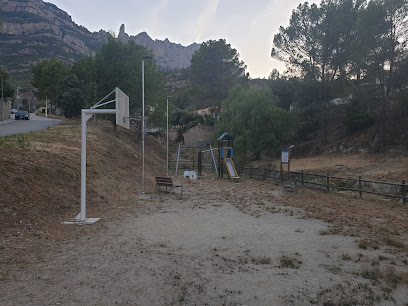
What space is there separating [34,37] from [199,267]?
493 feet

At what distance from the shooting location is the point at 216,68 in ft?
176

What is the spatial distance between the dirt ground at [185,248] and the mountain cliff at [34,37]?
81715mm

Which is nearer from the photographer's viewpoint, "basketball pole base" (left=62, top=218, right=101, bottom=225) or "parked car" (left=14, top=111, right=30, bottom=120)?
"basketball pole base" (left=62, top=218, right=101, bottom=225)

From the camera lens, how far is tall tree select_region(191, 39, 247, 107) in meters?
53.2

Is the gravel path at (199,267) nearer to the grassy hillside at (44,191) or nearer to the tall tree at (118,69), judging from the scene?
the grassy hillside at (44,191)

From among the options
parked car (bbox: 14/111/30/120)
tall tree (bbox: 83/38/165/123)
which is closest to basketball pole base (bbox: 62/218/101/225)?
tall tree (bbox: 83/38/165/123)

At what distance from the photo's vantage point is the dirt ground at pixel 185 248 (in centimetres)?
445

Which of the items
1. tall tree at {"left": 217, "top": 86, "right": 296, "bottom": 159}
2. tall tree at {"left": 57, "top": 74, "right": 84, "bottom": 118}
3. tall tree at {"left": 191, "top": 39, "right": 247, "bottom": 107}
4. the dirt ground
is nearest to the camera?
the dirt ground

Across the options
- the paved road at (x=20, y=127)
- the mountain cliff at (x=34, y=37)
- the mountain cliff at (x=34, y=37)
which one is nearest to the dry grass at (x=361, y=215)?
the paved road at (x=20, y=127)

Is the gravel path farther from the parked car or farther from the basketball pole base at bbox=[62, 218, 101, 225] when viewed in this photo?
the parked car

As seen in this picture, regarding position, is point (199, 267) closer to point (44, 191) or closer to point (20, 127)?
point (44, 191)

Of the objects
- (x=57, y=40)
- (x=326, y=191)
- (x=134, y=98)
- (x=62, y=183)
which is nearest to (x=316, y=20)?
(x=134, y=98)

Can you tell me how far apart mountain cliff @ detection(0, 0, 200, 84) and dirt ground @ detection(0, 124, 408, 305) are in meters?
81.7

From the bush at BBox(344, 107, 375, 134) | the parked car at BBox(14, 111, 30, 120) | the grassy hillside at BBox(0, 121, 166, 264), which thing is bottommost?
the grassy hillside at BBox(0, 121, 166, 264)
